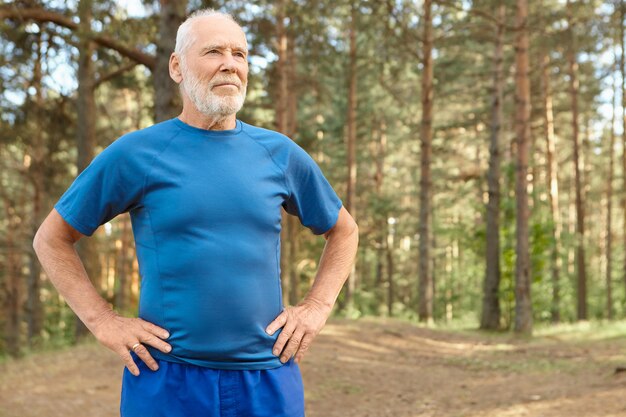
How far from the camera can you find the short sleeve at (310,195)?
269cm

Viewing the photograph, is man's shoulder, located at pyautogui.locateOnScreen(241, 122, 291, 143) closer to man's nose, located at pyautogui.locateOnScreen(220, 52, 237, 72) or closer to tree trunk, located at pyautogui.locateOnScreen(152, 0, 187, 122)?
man's nose, located at pyautogui.locateOnScreen(220, 52, 237, 72)

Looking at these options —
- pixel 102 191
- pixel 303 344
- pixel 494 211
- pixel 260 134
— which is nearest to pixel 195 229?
pixel 102 191

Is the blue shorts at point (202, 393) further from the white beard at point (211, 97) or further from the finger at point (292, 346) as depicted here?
the white beard at point (211, 97)

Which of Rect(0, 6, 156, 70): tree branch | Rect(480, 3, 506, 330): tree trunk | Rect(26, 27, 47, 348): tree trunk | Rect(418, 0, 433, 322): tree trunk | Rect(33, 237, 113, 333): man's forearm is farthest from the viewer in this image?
Rect(418, 0, 433, 322): tree trunk

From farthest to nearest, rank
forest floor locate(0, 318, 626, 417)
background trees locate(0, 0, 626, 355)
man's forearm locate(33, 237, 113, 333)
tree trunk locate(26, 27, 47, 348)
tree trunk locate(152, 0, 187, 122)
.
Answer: tree trunk locate(26, 27, 47, 348)
background trees locate(0, 0, 626, 355)
tree trunk locate(152, 0, 187, 122)
forest floor locate(0, 318, 626, 417)
man's forearm locate(33, 237, 113, 333)

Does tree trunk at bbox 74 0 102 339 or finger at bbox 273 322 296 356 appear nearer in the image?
finger at bbox 273 322 296 356

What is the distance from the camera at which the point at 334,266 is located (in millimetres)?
2820

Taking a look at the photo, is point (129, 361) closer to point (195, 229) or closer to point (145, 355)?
point (145, 355)

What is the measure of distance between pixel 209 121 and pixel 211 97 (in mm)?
92

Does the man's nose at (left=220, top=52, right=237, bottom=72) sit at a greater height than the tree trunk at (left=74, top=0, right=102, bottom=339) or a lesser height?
lesser

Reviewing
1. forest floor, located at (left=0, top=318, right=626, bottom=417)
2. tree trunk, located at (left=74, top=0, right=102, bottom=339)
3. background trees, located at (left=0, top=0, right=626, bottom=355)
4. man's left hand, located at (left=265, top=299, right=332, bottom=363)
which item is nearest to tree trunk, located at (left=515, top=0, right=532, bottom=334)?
background trees, located at (left=0, top=0, right=626, bottom=355)

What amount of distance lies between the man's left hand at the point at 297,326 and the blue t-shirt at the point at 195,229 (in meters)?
0.03

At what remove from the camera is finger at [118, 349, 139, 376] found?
2.43m

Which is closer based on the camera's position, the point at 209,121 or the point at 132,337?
the point at 132,337
